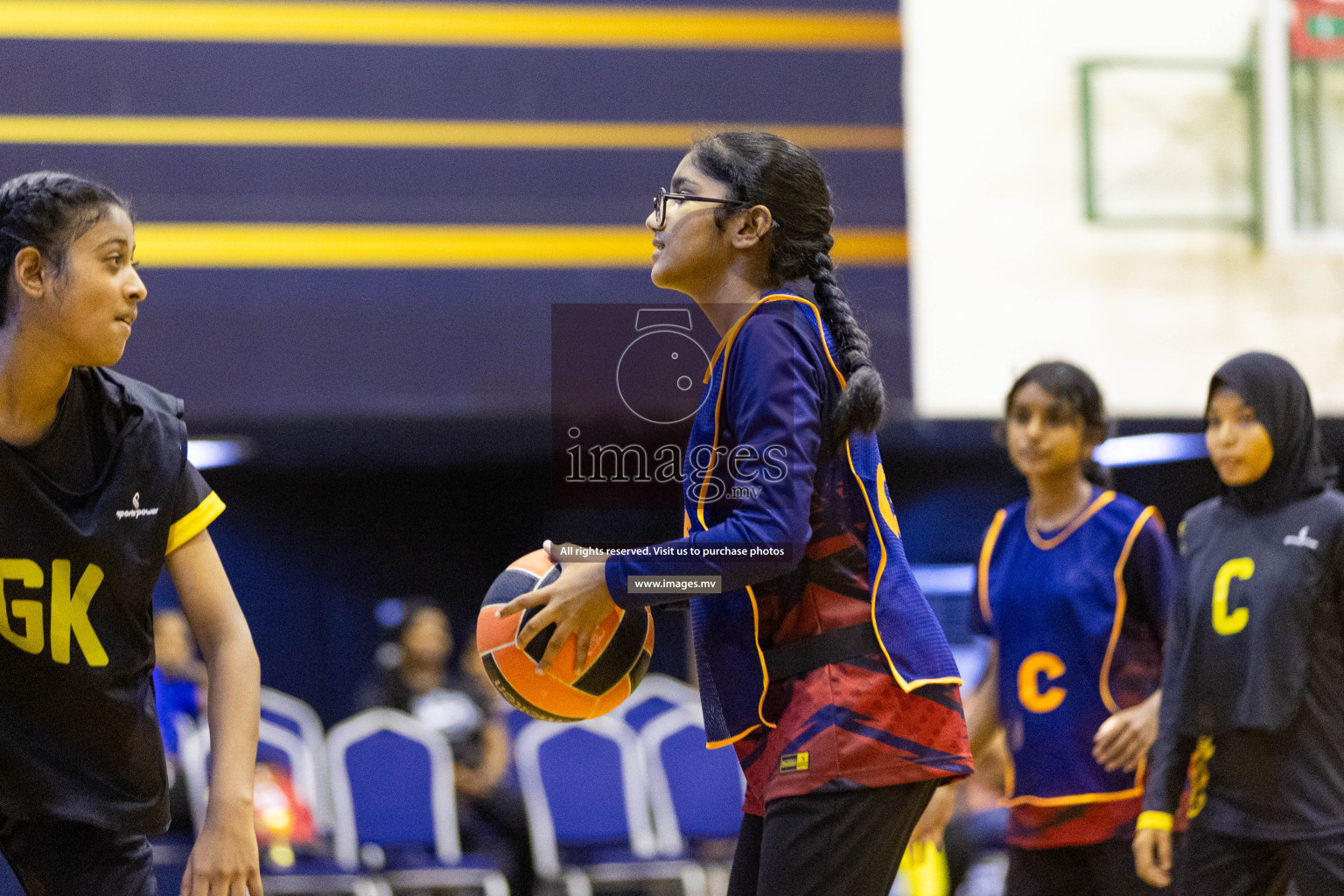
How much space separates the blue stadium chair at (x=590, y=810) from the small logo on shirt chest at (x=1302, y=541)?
3.91m

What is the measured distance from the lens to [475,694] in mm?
7914

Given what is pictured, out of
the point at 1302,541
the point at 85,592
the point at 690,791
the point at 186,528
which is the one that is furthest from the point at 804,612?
the point at 690,791

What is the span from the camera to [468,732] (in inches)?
296

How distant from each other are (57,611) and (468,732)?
5227mm

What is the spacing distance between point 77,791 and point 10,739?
0.48ft

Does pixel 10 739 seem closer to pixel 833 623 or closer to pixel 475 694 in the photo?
pixel 833 623

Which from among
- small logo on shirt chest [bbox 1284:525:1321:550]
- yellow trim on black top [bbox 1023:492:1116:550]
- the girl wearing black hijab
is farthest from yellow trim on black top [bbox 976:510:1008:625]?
small logo on shirt chest [bbox 1284:525:1321:550]

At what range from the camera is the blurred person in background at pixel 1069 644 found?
13.6 ft

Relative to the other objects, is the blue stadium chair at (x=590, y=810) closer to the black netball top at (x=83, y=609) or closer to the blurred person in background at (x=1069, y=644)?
the blurred person in background at (x=1069, y=644)

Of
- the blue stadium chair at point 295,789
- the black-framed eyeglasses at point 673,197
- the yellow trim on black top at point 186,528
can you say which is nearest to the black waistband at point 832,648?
the black-framed eyeglasses at point 673,197

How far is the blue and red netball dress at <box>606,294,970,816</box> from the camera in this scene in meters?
2.38

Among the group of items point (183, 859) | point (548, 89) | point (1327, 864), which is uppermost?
point (548, 89)

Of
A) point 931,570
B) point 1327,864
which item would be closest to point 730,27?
point 931,570

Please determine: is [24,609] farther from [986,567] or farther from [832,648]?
[986,567]
